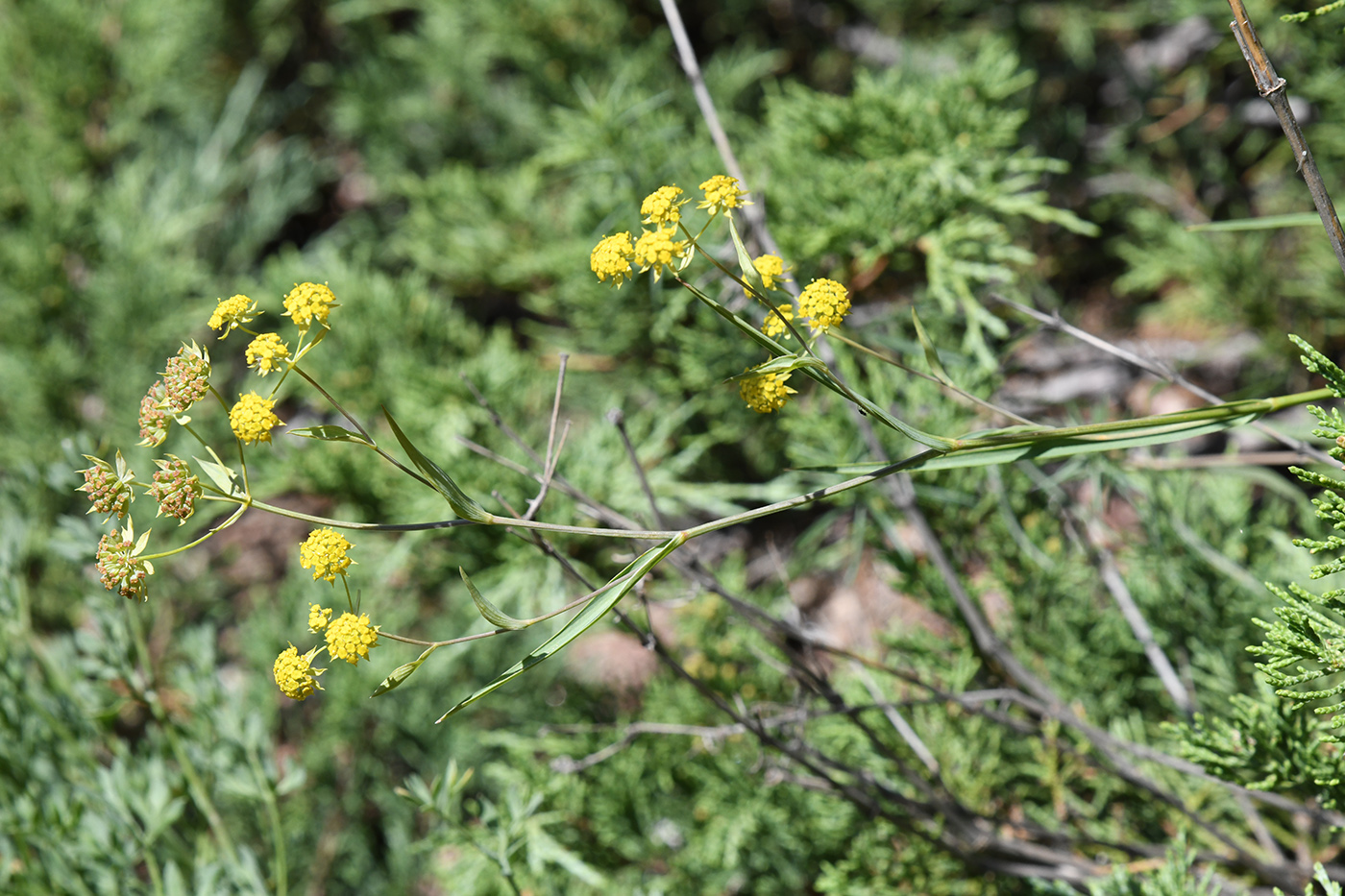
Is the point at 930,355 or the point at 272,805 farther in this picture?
the point at 272,805

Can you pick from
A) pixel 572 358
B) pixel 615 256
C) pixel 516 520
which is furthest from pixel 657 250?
pixel 572 358

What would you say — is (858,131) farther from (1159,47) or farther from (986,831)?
(986,831)

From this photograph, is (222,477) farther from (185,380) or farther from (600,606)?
(600,606)

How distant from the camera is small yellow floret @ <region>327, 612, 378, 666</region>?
0.55 m

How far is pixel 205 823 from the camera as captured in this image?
1.36m

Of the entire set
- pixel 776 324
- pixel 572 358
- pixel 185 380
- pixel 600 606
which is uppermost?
pixel 185 380

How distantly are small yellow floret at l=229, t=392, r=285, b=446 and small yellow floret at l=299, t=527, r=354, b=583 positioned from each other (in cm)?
7

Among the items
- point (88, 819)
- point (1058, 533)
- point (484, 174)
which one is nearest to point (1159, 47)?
point (1058, 533)

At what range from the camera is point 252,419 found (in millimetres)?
556

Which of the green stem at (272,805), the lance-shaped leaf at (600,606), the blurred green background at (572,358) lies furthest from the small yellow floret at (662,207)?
the green stem at (272,805)

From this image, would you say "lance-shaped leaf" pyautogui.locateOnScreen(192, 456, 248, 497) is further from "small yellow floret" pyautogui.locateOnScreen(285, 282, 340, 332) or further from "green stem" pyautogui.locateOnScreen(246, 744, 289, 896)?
"green stem" pyautogui.locateOnScreen(246, 744, 289, 896)

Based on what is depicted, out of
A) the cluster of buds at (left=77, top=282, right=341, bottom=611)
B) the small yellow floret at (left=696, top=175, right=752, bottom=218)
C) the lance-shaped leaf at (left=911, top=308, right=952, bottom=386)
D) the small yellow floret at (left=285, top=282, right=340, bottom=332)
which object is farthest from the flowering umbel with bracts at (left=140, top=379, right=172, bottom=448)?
the lance-shaped leaf at (left=911, top=308, right=952, bottom=386)

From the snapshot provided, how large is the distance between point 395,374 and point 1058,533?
1.06 meters

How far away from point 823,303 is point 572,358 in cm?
104
